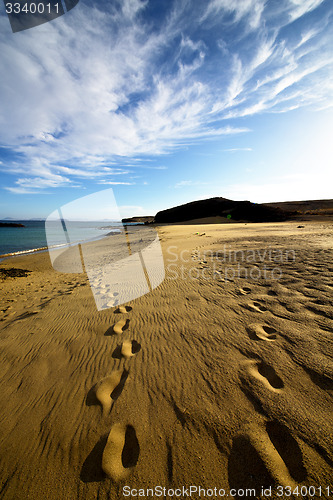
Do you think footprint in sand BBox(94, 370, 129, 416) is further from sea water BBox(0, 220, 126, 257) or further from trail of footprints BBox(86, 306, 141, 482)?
sea water BBox(0, 220, 126, 257)

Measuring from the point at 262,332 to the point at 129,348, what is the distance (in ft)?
6.11

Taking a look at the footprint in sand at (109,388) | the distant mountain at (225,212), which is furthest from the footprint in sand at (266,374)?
the distant mountain at (225,212)

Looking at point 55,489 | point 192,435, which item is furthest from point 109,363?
point 192,435

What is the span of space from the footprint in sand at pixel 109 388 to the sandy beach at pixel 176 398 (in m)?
0.01

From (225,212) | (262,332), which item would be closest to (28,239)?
(262,332)

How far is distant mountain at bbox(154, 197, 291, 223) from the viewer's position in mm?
27328

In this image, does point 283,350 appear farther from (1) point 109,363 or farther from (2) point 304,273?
(2) point 304,273

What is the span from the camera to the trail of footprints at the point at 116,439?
4.45ft

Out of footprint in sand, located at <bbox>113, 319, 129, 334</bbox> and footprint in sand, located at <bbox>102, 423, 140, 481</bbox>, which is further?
footprint in sand, located at <bbox>113, 319, 129, 334</bbox>

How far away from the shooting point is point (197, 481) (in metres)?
1.25

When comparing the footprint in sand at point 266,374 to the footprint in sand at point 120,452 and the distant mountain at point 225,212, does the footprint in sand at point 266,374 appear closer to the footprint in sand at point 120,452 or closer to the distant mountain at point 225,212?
the footprint in sand at point 120,452

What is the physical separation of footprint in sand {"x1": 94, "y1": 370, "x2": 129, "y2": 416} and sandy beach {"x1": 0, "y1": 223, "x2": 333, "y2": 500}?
1cm

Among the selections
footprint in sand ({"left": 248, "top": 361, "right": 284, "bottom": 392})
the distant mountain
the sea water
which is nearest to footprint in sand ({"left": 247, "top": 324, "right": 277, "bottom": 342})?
footprint in sand ({"left": 248, "top": 361, "right": 284, "bottom": 392})

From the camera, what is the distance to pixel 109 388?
2039 millimetres
